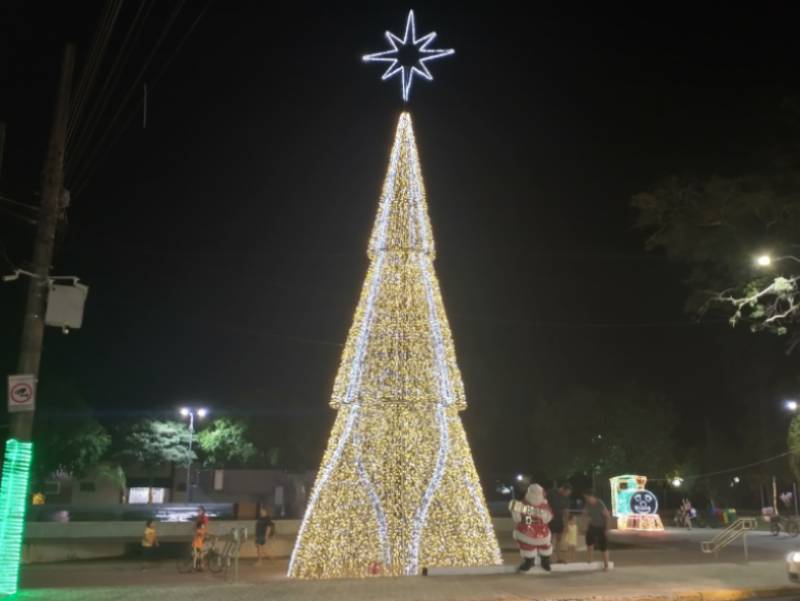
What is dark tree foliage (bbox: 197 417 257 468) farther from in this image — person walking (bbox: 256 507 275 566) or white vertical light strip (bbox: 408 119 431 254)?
white vertical light strip (bbox: 408 119 431 254)

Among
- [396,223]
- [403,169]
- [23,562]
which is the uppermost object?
[403,169]

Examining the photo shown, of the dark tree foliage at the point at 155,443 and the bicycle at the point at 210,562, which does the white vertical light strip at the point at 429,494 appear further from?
the dark tree foliage at the point at 155,443

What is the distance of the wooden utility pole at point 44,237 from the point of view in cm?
1041

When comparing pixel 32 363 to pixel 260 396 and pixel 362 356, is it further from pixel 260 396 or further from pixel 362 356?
pixel 260 396

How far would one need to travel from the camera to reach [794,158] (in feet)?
49.5

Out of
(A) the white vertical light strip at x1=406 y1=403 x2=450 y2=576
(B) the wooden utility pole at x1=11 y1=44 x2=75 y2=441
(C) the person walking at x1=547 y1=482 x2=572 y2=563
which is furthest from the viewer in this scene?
(C) the person walking at x1=547 y1=482 x2=572 y2=563

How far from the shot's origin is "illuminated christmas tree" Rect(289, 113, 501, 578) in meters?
12.6

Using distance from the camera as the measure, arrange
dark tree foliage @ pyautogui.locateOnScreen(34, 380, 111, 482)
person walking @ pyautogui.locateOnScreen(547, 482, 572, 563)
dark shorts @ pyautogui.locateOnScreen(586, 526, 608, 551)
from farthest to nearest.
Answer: dark tree foliage @ pyautogui.locateOnScreen(34, 380, 111, 482), person walking @ pyautogui.locateOnScreen(547, 482, 572, 563), dark shorts @ pyautogui.locateOnScreen(586, 526, 608, 551)

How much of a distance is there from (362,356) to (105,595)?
5.37m

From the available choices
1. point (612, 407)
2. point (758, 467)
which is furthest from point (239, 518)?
point (758, 467)

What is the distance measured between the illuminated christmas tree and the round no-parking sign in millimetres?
4796

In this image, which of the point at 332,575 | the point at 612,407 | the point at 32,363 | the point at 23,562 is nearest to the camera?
the point at 32,363

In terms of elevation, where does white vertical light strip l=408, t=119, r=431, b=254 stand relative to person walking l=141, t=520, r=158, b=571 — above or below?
above

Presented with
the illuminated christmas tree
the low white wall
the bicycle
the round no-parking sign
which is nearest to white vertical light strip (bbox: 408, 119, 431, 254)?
the illuminated christmas tree
